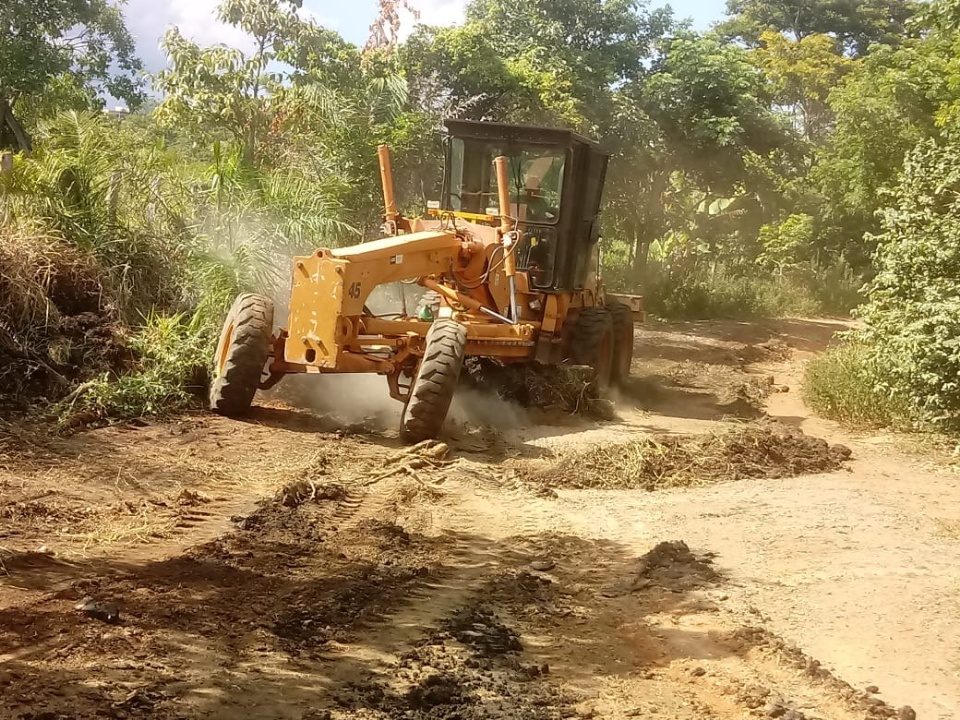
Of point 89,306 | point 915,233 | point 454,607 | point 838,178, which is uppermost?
point 838,178

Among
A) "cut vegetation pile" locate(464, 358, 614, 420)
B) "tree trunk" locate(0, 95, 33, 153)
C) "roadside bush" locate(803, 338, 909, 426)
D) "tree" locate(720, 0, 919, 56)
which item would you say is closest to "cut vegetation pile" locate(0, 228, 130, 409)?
"cut vegetation pile" locate(464, 358, 614, 420)

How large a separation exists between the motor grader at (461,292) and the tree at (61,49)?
11.4 metres

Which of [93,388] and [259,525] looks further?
[93,388]

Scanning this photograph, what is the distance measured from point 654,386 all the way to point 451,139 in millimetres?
4497

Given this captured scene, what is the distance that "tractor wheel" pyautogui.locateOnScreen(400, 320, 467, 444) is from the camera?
28.8ft

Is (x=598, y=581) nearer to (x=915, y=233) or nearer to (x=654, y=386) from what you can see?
(x=915, y=233)

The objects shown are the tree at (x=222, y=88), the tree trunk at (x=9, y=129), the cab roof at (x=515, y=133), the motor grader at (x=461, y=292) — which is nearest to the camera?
the motor grader at (x=461, y=292)

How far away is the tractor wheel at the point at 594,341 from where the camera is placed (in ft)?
38.3

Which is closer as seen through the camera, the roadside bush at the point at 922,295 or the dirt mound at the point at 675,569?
the dirt mound at the point at 675,569

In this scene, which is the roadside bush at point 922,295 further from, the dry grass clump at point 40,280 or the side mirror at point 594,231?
the dry grass clump at point 40,280

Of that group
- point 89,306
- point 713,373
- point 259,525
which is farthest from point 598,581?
point 713,373

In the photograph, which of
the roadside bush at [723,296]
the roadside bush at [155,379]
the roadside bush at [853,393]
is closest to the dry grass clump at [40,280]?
the roadside bush at [155,379]

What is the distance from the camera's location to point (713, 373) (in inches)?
620

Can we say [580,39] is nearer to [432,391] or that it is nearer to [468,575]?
[432,391]
